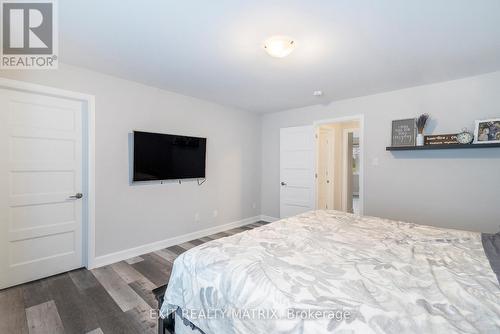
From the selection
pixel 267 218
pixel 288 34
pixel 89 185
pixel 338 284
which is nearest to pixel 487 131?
pixel 288 34

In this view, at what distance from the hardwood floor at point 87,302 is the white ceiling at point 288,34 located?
7.84ft

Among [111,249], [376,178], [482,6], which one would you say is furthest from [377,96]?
[111,249]

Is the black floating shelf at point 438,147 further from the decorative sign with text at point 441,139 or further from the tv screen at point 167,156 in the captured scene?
the tv screen at point 167,156

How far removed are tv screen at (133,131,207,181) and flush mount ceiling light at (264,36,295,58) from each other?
6.52 ft

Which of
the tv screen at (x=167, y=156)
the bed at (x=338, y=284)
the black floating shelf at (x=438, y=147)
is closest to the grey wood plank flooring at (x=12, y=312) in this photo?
the bed at (x=338, y=284)

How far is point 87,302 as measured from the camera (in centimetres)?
208

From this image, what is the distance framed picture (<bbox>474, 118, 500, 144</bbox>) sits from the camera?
2.59 m

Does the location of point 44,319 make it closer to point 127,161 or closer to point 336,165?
point 127,161

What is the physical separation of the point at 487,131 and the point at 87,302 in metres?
4.63

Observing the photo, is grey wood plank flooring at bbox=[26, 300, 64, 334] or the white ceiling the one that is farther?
grey wood plank flooring at bbox=[26, 300, 64, 334]

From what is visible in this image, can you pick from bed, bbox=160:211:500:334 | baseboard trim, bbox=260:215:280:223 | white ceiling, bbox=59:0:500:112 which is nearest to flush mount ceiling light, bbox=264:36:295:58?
white ceiling, bbox=59:0:500:112

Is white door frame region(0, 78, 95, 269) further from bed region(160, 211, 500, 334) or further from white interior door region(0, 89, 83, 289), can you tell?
bed region(160, 211, 500, 334)

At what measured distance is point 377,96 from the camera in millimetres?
3500

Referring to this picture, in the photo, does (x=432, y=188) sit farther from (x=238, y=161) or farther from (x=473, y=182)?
(x=238, y=161)
